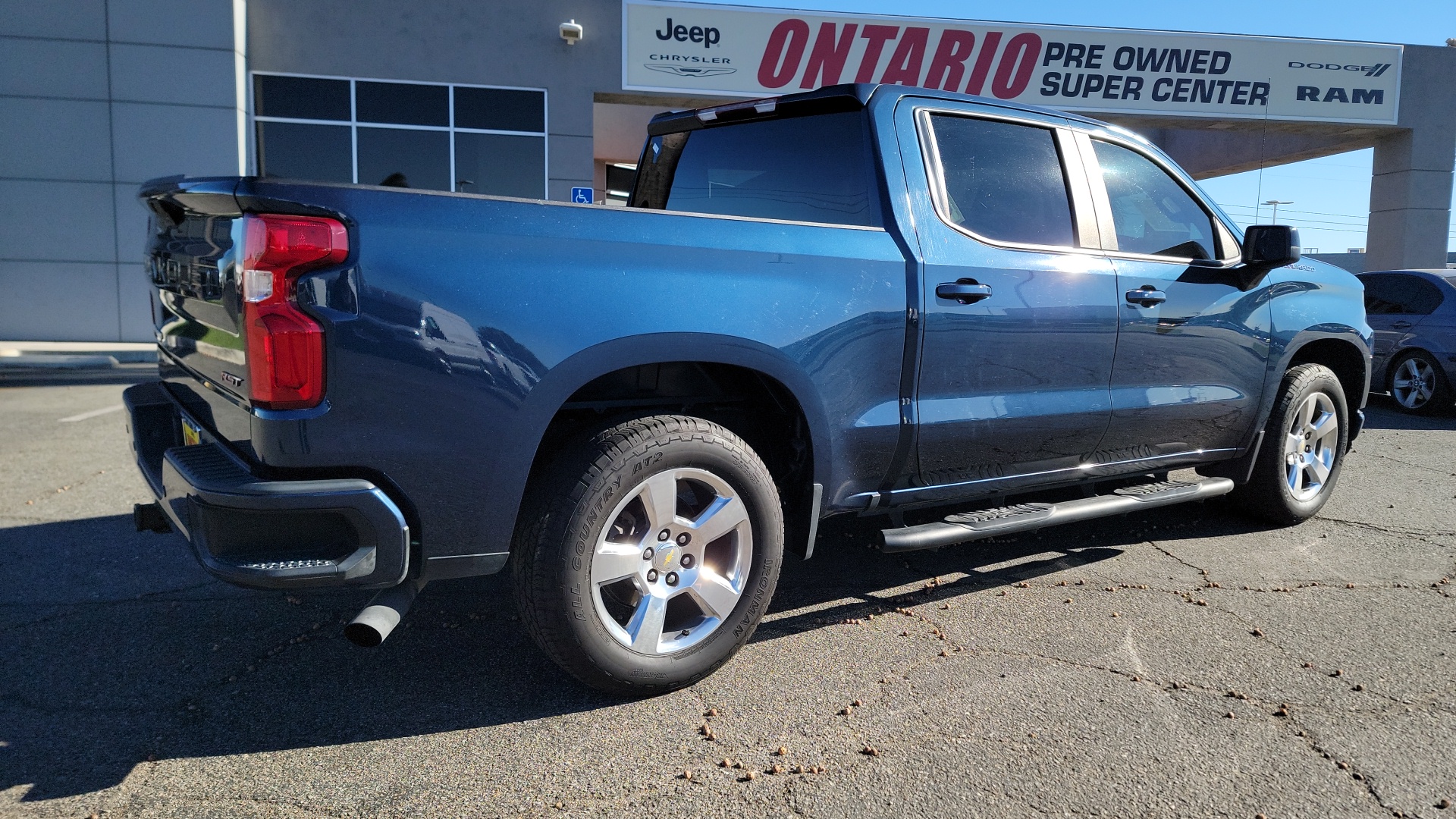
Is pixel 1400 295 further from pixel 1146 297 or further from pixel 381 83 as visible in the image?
pixel 381 83

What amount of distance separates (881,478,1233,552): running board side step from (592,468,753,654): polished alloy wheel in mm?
614

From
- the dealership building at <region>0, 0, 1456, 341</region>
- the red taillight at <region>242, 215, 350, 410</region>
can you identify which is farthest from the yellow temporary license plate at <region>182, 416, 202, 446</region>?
the dealership building at <region>0, 0, 1456, 341</region>

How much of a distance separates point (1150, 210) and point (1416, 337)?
7.30 metres

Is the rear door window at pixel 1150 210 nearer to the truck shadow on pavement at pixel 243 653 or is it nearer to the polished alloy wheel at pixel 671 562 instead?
the truck shadow on pavement at pixel 243 653

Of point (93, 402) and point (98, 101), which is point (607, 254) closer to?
point (93, 402)

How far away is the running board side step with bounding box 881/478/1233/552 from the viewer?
11.5 feet

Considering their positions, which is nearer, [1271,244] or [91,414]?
[1271,244]

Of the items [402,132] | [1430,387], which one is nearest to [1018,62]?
[1430,387]

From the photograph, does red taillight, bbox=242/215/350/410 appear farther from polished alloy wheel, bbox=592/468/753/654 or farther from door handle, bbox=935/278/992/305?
door handle, bbox=935/278/992/305

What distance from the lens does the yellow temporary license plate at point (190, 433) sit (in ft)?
10.00

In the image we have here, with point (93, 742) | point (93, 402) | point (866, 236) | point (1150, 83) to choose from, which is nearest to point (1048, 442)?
point (866, 236)

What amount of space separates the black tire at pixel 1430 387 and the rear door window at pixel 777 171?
8686 millimetres

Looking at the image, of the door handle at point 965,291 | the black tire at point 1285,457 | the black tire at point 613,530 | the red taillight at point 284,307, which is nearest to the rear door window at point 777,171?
the door handle at point 965,291

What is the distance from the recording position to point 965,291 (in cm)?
356
